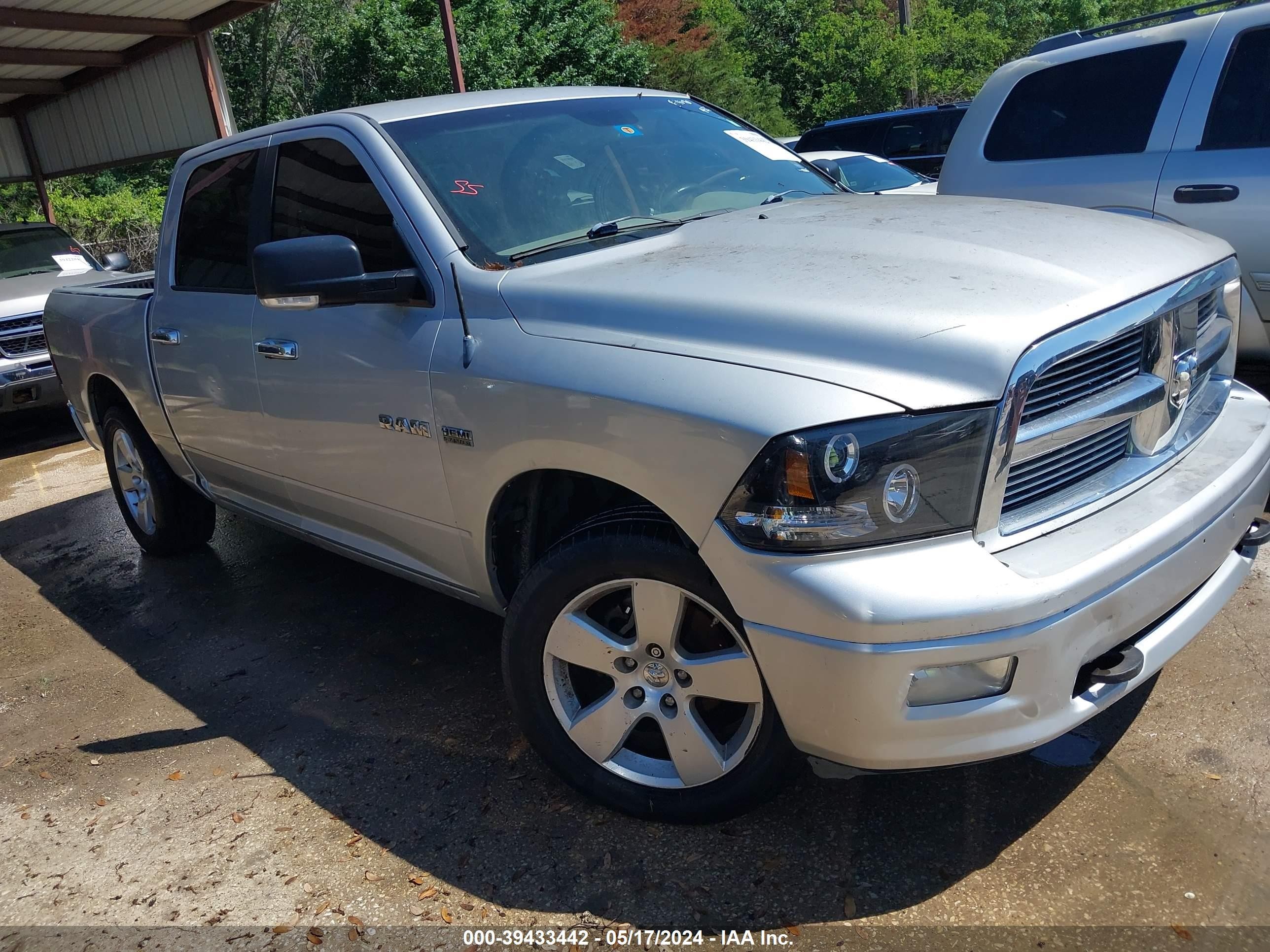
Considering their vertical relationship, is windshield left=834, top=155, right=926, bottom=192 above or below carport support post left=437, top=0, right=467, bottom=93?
below

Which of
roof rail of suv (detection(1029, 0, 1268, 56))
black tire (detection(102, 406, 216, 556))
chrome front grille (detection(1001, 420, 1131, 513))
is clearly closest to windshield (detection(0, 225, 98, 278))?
black tire (detection(102, 406, 216, 556))

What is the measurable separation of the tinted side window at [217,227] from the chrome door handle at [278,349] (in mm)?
315

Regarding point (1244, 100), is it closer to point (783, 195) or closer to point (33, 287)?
point (783, 195)

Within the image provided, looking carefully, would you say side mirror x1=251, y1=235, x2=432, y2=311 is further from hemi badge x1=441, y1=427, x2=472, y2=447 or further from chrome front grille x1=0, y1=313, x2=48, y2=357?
chrome front grille x1=0, y1=313, x2=48, y2=357

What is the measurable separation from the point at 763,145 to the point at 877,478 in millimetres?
2304

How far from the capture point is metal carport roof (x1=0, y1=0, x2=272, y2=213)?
11.1 m

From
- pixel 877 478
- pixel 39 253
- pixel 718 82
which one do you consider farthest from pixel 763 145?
pixel 718 82

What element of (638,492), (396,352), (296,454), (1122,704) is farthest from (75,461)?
(1122,704)

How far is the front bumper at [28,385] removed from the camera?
8.47 meters

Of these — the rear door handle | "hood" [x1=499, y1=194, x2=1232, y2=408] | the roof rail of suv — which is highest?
the roof rail of suv

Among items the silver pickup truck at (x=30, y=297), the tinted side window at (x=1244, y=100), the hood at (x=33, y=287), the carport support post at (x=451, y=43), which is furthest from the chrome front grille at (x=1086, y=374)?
the carport support post at (x=451, y=43)

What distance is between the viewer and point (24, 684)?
4137 mm

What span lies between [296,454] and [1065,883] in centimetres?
266

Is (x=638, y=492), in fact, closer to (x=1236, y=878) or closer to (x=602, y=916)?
(x=602, y=916)
